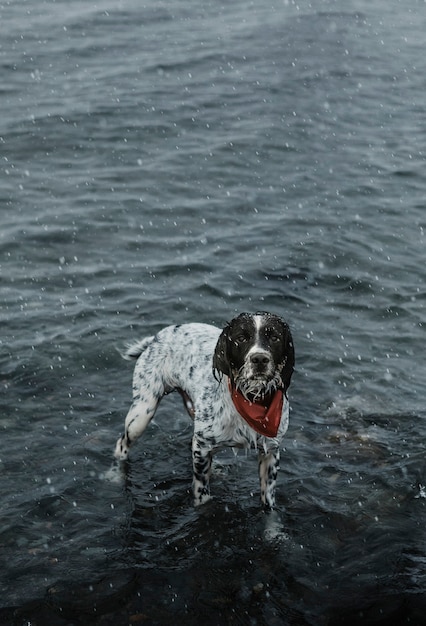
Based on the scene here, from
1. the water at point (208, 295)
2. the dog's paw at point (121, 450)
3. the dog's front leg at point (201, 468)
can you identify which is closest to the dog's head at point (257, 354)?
the dog's front leg at point (201, 468)

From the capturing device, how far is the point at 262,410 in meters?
6.95

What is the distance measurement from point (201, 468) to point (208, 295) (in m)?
5.11

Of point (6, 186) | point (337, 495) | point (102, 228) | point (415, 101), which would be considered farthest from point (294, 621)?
point (415, 101)

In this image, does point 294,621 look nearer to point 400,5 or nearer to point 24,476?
point 24,476

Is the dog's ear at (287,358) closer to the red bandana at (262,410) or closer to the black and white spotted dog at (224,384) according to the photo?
the black and white spotted dog at (224,384)

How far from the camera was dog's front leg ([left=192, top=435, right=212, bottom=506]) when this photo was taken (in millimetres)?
7480

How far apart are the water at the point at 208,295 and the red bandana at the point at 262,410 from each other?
1.28 metres

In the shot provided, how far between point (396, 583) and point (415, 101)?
16.4 metres

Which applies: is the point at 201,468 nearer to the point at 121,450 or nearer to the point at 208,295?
the point at 121,450

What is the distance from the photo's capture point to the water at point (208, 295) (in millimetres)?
7348

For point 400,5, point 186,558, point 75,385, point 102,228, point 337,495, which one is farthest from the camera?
point 400,5

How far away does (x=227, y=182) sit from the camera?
16516 millimetres

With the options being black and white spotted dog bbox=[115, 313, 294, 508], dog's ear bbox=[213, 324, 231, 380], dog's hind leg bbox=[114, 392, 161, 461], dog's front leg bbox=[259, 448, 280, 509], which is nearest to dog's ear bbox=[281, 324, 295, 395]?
black and white spotted dog bbox=[115, 313, 294, 508]

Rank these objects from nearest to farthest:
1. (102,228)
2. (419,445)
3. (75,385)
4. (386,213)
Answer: (419,445), (75,385), (102,228), (386,213)
